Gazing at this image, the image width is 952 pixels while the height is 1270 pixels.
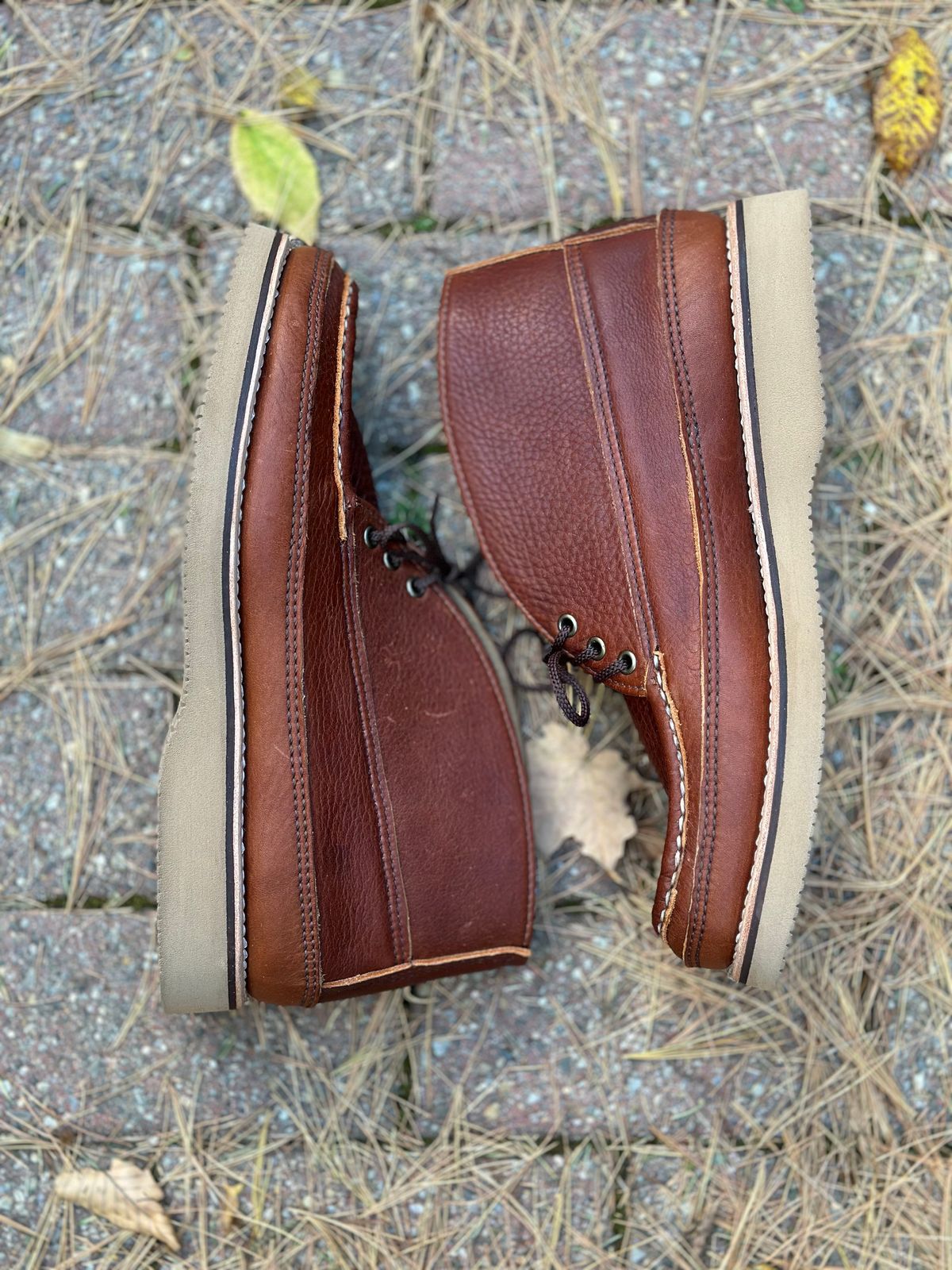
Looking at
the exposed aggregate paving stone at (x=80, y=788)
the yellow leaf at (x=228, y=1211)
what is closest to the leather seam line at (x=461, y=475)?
the exposed aggregate paving stone at (x=80, y=788)

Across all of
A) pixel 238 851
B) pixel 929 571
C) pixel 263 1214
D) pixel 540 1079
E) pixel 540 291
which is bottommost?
pixel 263 1214

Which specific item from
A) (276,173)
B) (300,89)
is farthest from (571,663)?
(300,89)

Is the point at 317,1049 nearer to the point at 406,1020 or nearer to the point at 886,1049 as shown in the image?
the point at 406,1020

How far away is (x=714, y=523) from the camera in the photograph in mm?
1308

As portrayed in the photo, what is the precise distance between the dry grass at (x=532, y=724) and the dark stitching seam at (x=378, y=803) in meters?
0.31

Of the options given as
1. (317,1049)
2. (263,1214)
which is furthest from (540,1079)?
(263,1214)

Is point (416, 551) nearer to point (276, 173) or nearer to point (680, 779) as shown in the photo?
point (680, 779)

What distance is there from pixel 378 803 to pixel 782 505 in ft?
2.25

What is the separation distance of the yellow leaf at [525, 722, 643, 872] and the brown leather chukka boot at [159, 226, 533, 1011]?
28 cm

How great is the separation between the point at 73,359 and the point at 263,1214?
1440 mm

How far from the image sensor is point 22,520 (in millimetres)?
1627

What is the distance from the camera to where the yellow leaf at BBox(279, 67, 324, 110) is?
1.61 meters

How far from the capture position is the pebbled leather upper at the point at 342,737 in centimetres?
126

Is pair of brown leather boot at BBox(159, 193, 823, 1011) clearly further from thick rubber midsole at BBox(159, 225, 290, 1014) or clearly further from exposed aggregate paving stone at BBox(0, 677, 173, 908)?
exposed aggregate paving stone at BBox(0, 677, 173, 908)
